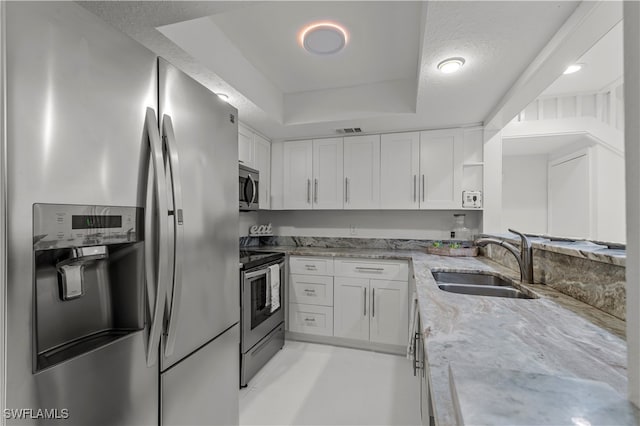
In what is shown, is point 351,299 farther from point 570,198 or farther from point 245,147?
point 570,198

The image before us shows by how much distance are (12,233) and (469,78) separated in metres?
2.35

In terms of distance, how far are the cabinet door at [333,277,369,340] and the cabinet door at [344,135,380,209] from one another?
879 mm

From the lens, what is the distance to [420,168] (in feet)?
9.95

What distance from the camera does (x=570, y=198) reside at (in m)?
2.97

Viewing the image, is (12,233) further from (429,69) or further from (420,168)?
(420,168)

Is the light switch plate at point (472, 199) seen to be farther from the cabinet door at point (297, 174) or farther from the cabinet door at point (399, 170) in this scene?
the cabinet door at point (297, 174)

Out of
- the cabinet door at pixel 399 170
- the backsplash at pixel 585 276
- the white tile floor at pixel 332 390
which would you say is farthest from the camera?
the cabinet door at pixel 399 170

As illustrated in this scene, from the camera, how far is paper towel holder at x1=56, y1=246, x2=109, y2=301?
0.83m

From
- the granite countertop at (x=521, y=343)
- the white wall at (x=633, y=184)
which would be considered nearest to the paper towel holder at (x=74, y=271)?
the granite countertop at (x=521, y=343)

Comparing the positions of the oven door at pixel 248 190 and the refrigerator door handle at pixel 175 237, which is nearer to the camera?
the refrigerator door handle at pixel 175 237

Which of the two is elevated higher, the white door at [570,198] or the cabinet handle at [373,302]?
the white door at [570,198]

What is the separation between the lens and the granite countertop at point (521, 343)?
55 cm

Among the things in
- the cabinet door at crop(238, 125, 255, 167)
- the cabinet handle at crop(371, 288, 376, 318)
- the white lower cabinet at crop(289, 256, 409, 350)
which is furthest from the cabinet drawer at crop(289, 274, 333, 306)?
the cabinet door at crop(238, 125, 255, 167)

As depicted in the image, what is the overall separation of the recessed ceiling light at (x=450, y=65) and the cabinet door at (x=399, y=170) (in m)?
1.26
